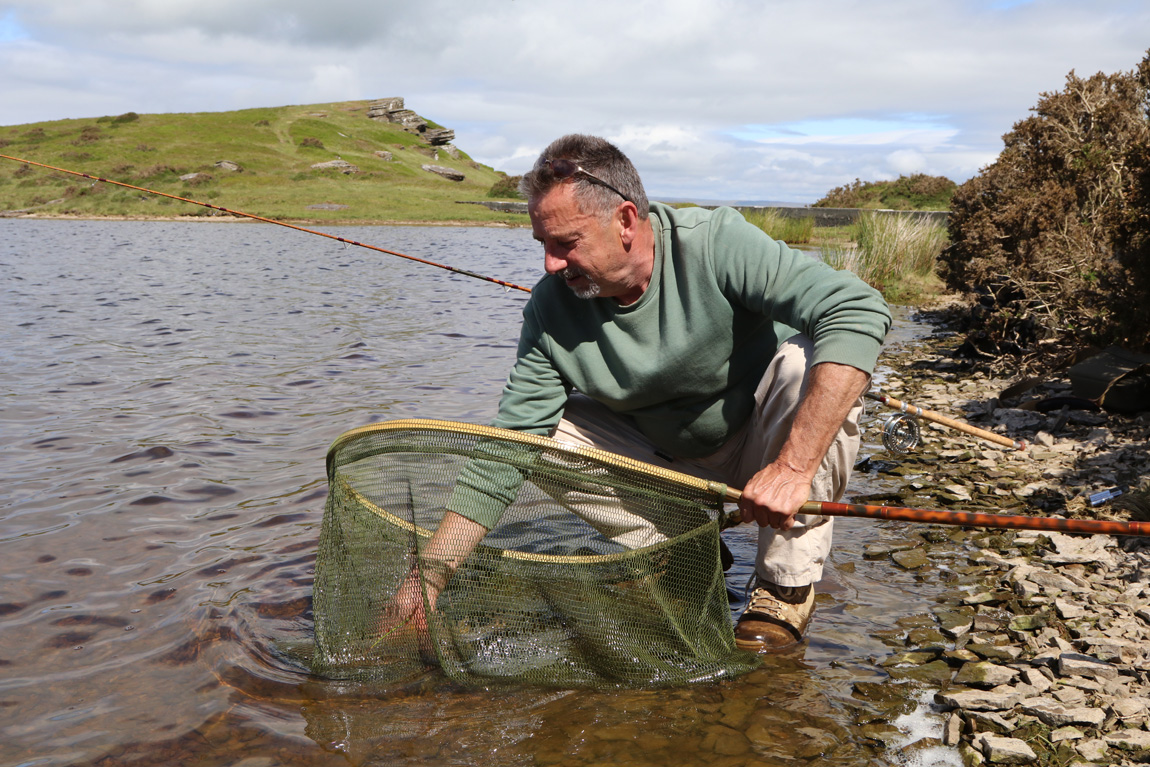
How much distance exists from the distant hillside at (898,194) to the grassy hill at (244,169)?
21542 millimetres

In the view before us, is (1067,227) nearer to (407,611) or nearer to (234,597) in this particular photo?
(407,611)

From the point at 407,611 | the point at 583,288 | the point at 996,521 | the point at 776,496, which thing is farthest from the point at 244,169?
the point at 996,521

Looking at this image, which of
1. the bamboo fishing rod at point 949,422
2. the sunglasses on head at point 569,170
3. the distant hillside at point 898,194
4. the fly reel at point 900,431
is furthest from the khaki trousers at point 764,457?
the distant hillside at point 898,194

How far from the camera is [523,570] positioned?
9.33 feet

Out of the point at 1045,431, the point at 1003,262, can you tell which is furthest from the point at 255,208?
the point at 1045,431

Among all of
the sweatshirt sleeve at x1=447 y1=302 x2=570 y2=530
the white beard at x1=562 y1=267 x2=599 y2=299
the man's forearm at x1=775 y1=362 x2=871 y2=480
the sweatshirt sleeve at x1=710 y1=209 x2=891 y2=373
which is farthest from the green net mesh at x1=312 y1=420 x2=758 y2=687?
the white beard at x1=562 y1=267 x2=599 y2=299

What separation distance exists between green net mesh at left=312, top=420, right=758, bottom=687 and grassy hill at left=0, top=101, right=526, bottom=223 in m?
47.4

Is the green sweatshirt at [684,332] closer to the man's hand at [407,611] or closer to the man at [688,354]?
the man at [688,354]

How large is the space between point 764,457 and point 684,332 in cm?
57

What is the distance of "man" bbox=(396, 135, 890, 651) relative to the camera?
9.27 feet

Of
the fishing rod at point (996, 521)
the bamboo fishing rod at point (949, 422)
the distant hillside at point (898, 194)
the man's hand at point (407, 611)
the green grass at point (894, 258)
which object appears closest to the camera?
the fishing rod at point (996, 521)

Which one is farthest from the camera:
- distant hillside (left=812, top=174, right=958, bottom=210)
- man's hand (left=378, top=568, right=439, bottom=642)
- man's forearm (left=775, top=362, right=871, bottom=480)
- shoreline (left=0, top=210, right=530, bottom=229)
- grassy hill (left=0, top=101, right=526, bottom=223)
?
grassy hill (left=0, top=101, right=526, bottom=223)

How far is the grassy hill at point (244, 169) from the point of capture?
53.4 metres

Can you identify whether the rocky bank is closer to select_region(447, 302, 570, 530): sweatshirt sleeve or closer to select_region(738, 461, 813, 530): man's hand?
select_region(738, 461, 813, 530): man's hand
